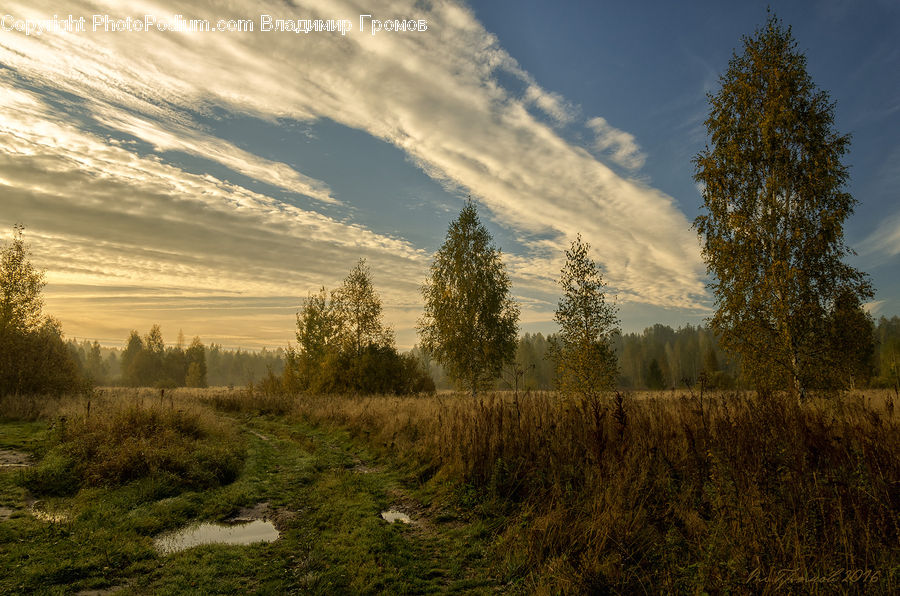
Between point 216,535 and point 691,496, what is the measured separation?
6.93 meters

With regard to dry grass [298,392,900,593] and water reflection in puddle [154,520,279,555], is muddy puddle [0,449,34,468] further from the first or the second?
dry grass [298,392,900,593]

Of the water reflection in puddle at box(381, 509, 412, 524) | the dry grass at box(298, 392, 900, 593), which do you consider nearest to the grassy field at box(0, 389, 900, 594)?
the dry grass at box(298, 392, 900, 593)

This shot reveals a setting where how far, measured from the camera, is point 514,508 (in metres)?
6.44

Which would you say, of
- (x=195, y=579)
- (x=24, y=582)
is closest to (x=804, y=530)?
(x=195, y=579)

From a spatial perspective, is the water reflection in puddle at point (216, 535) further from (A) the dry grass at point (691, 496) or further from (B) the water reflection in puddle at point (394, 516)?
(A) the dry grass at point (691, 496)

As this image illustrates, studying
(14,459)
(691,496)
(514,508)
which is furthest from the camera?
(14,459)

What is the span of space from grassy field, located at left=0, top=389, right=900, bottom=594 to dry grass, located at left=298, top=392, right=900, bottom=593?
0.09ft

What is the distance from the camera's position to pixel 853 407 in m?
7.54

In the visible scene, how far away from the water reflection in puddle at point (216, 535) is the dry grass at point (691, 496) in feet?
10.9

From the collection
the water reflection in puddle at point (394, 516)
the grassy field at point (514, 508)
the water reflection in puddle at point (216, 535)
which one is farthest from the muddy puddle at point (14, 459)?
the water reflection in puddle at point (394, 516)

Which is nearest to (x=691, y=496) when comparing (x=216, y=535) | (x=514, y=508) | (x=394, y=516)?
(x=514, y=508)

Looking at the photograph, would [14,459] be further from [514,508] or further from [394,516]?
[514,508]

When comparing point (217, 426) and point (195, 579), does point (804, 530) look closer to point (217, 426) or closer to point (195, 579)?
point (195, 579)

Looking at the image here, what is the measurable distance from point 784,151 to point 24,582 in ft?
67.8
